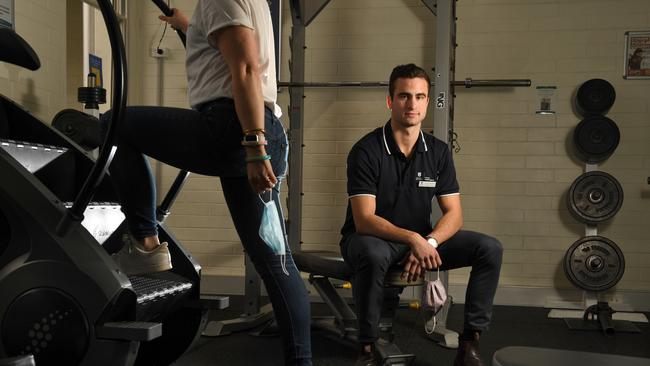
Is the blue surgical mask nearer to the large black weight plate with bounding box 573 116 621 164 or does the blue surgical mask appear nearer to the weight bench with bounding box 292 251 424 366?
the weight bench with bounding box 292 251 424 366

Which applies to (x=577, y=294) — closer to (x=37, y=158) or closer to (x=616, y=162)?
(x=616, y=162)

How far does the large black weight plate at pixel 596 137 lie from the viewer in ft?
14.4

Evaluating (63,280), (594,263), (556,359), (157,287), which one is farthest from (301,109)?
(556,359)

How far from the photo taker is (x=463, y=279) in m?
4.73

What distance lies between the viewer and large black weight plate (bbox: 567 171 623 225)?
14.3ft

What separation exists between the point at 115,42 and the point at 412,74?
1711 millimetres

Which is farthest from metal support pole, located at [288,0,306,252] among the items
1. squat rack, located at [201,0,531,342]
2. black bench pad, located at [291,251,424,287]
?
black bench pad, located at [291,251,424,287]

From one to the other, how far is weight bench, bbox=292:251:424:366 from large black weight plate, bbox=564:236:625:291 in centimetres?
175

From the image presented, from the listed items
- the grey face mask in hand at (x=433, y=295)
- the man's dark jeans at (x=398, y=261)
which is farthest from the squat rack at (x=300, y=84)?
the man's dark jeans at (x=398, y=261)

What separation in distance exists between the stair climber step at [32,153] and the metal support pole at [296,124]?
218 centimetres

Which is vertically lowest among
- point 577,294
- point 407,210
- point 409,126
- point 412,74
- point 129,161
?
point 577,294

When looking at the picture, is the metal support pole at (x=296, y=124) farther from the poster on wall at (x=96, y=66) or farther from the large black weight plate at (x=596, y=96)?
the large black weight plate at (x=596, y=96)

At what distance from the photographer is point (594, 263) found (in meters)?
4.32

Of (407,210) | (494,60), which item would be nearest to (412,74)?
(407,210)
